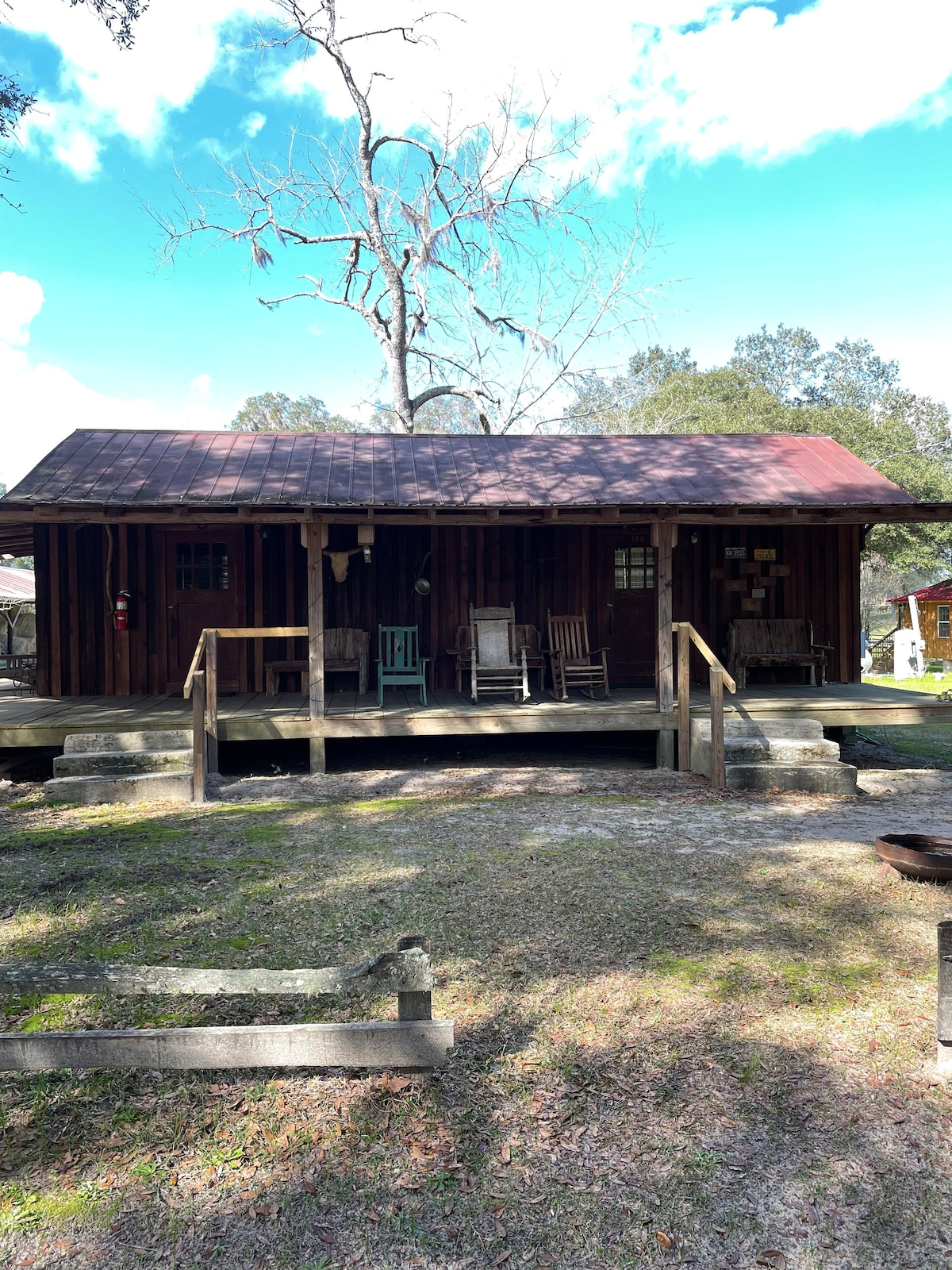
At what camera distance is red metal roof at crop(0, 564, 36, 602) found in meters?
17.3

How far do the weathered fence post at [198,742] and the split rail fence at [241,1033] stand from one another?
438 centimetres

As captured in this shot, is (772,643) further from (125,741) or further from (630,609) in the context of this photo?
(125,741)

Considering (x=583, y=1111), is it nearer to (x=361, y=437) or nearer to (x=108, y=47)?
(x=361, y=437)

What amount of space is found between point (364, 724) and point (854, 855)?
4.43m

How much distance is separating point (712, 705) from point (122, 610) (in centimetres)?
653

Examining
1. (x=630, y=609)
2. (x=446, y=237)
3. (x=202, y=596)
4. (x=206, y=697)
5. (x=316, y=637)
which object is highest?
(x=446, y=237)

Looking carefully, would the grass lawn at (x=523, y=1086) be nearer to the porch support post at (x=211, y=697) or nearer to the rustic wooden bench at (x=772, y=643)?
the porch support post at (x=211, y=697)

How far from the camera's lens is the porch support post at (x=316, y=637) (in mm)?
7777

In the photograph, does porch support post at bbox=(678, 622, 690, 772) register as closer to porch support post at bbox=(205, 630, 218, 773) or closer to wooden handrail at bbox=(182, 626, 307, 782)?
wooden handrail at bbox=(182, 626, 307, 782)

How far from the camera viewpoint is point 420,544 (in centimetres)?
1005

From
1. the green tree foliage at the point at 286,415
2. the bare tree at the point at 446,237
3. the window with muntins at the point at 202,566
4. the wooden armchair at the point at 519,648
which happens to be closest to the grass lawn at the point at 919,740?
the wooden armchair at the point at 519,648

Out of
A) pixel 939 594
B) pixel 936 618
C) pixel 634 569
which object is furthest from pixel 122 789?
pixel 936 618

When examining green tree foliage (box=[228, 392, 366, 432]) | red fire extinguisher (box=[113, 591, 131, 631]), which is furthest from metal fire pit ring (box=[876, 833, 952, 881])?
green tree foliage (box=[228, 392, 366, 432])

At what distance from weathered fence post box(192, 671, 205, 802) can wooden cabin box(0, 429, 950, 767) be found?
0.86 metres
